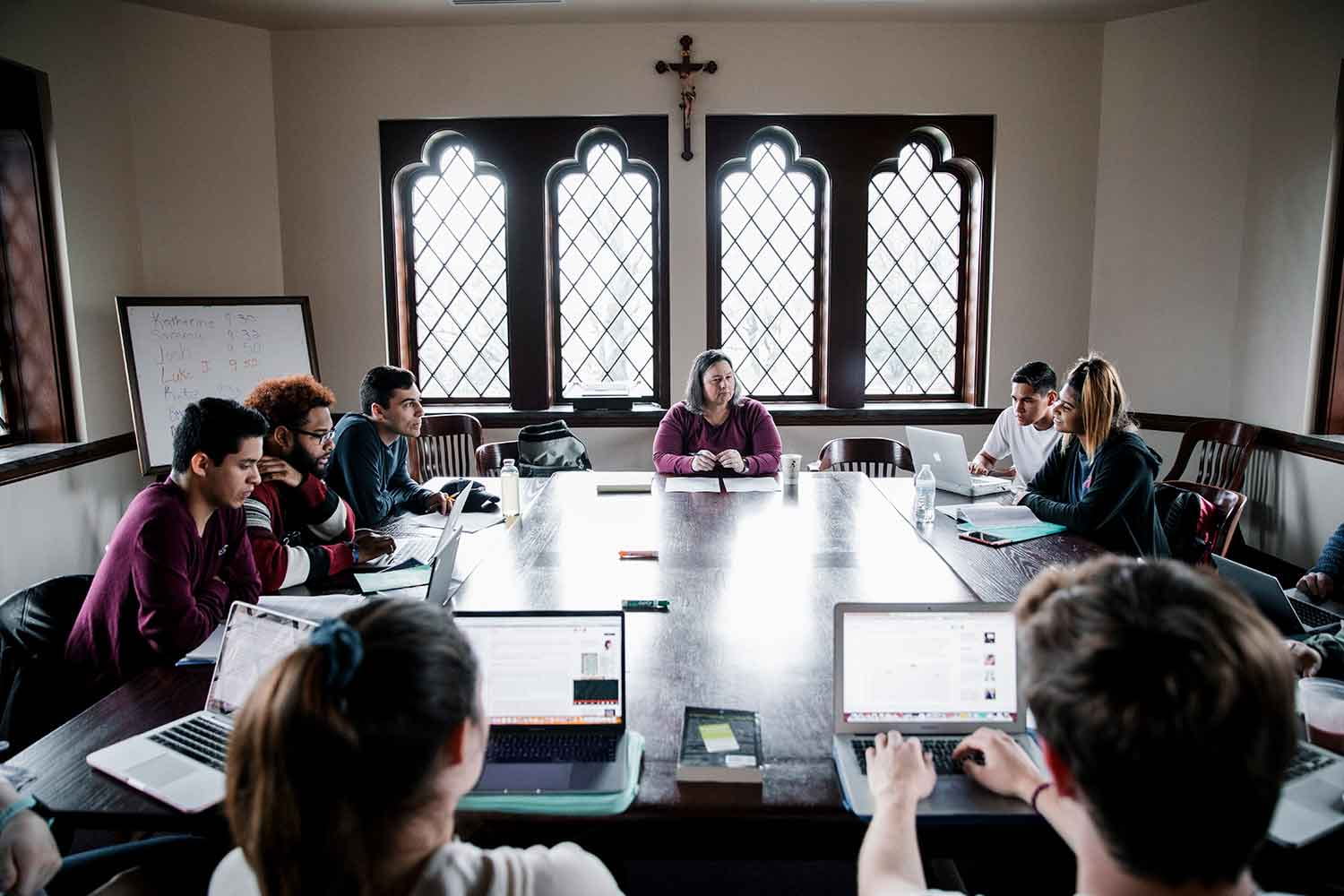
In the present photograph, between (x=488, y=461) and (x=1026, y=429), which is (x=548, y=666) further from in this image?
(x=1026, y=429)

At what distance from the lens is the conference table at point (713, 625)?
126cm

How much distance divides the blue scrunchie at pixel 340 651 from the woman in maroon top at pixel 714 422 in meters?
2.86

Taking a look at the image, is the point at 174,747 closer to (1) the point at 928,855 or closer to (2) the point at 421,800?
(2) the point at 421,800

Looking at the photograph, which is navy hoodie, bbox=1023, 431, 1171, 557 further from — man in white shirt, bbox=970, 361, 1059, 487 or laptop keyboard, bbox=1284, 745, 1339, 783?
laptop keyboard, bbox=1284, 745, 1339, 783

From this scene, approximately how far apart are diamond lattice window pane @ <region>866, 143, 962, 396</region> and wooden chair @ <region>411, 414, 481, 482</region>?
7.35ft

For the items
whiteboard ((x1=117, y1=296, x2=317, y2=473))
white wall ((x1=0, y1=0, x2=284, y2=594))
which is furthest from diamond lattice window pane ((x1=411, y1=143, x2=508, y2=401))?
white wall ((x1=0, y1=0, x2=284, y2=594))

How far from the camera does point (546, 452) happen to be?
4.04 m

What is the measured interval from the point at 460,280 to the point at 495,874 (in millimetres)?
4337

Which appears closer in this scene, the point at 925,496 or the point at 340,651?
the point at 340,651

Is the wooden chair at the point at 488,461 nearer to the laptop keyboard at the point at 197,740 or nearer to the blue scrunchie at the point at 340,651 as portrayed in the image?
the laptop keyboard at the point at 197,740

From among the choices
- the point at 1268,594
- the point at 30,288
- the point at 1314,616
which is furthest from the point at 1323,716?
the point at 30,288

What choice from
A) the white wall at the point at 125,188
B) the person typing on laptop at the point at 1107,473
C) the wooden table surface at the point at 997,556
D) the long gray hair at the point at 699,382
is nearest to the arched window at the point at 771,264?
the long gray hair at the point at 699,382

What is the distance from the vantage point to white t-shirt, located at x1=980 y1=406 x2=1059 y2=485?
3748mm

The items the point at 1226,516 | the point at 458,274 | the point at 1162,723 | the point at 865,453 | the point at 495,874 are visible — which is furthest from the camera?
the point at 458,274
